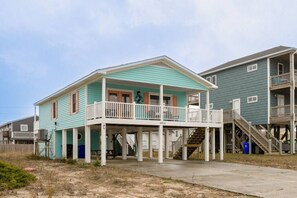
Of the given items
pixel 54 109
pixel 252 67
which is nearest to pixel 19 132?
pixel 54 109

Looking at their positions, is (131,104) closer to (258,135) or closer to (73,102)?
(73,102)

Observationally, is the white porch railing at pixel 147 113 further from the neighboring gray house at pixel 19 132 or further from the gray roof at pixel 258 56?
the neighboring gray house at pixel 19 132

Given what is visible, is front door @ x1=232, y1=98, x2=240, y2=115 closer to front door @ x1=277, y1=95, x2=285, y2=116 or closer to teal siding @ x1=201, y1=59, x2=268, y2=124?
teal siding @ x1=201, y1=59, x2=268, y2=124

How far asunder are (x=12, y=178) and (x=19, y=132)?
5895 centimetres

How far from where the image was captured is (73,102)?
25.1 metres

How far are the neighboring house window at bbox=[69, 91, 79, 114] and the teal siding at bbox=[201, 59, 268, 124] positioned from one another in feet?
54.9

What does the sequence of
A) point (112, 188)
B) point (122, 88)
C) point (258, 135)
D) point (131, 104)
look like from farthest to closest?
point (258, 135)
point (122, 88)
point (131, 104)
point (112, 188)

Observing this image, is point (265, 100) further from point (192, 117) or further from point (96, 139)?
point (96, 139)

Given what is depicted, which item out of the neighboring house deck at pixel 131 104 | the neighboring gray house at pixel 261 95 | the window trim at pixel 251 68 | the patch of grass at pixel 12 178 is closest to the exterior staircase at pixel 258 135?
the neighboring gray house at pixel 261 95

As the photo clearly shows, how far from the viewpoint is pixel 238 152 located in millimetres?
34750

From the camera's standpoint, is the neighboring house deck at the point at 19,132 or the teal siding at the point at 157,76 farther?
the neighboring house deck at the point at 19,132

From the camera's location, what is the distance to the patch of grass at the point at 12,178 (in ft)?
39.0

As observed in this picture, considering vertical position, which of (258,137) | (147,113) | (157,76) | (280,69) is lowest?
(258,137)

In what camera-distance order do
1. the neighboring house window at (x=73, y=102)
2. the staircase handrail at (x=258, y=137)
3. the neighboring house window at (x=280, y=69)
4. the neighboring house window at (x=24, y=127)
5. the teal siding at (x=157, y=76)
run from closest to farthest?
the teal siding at (x=157, y=76), the neighboring house window at (x=73, y=102), the staircase handrail at (x=258, y=137), the neighboring house window at (x=280, y=69), the neighboring house window at (x=24, y=127)
